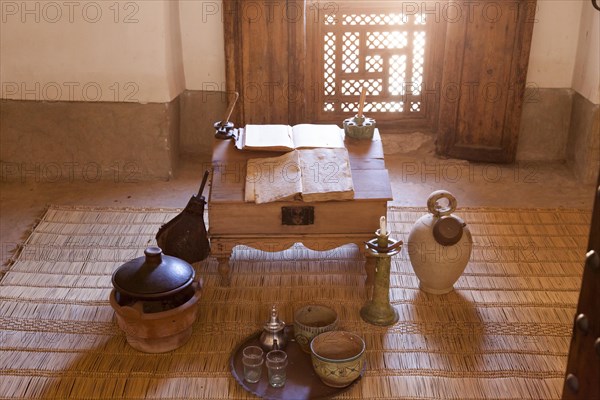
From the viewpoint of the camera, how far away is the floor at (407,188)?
14.4 ft

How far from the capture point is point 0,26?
14.6 ft

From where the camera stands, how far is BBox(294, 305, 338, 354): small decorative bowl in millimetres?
2889

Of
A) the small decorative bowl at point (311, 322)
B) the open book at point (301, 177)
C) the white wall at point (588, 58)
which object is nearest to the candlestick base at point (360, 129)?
the open book at point (301, 177)

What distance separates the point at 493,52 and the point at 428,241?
2.03 metres

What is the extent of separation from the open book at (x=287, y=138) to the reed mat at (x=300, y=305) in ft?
1.95

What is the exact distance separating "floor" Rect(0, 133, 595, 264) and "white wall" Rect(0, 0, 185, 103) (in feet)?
1.81

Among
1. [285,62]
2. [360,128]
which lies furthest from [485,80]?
[360,128]

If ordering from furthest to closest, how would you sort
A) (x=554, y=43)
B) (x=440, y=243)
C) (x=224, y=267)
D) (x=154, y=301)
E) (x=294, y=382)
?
(x=554, y=43)
(x=224, y=267)
(x=440, y=243)
(x=154, y=301)
(x=294, y=382)

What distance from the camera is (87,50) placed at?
450 centimetres

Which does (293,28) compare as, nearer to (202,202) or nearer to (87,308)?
(202,202)

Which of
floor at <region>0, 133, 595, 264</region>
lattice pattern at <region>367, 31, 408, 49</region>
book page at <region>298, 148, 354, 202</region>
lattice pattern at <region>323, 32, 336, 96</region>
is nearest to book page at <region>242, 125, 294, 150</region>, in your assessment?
book page at <region>298, 148, 354, 202</region>

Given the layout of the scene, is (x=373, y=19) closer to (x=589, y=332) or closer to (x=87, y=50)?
(x=87, y=50)

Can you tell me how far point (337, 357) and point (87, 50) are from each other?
270 centimetres

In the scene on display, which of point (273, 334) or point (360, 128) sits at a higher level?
point (360, 128)
